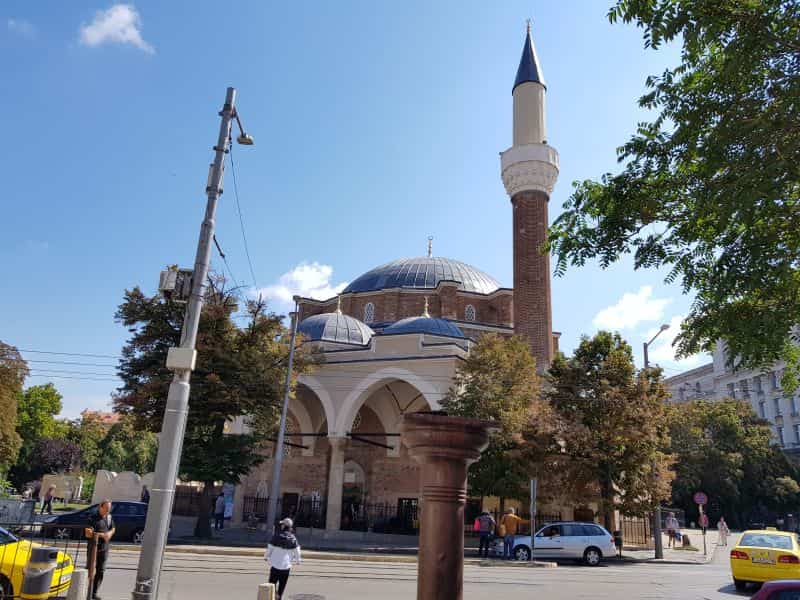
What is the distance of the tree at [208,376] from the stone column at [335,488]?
5.12 m

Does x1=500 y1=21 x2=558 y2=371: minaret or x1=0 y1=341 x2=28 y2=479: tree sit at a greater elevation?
x1=500 y1=21 x2=558 y2=371: minaret

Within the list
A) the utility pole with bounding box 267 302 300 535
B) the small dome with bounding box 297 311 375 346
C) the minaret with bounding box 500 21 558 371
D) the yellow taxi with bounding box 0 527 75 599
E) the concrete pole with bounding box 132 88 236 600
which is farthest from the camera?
the small dome with bounding box 297 311 375 346

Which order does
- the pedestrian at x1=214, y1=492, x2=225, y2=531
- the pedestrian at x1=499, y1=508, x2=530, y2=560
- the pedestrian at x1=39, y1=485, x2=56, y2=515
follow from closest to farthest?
the pedestrian at x1=499, y1=508, x2=530, y2=560 → the pedestrian at x1=39, y1=485, x2=56, y2=515 → the pedestrian at x1=214, y1=492, x2=225, y2=531

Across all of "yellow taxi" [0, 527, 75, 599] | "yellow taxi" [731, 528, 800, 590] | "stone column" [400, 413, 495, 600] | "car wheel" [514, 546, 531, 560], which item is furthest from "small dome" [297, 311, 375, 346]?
"stone column" [400, 413, 495, 600]

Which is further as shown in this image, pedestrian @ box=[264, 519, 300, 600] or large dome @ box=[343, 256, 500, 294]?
large dome @ box=[343, 256, 500, 294]

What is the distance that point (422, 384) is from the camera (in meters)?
23.0

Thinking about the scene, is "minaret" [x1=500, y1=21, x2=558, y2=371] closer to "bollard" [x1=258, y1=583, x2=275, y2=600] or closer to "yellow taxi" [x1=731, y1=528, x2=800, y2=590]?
"yellow taxi" [x1=731, y1=528, x2=800, y2=590]

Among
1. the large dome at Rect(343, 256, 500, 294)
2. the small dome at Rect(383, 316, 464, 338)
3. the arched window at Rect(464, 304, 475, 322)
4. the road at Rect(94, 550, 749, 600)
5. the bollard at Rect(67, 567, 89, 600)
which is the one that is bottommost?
the road at Rect(94, 550, 749, 600)

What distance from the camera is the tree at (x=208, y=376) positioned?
57.6ft

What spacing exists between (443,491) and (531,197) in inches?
1031

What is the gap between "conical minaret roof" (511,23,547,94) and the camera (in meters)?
30.9

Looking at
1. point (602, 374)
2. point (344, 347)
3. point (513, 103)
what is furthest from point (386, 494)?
point (513, 103)

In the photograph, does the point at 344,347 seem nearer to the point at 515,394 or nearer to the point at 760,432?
the point at 515,394

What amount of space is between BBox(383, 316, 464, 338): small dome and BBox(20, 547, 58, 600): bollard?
60.5ft
